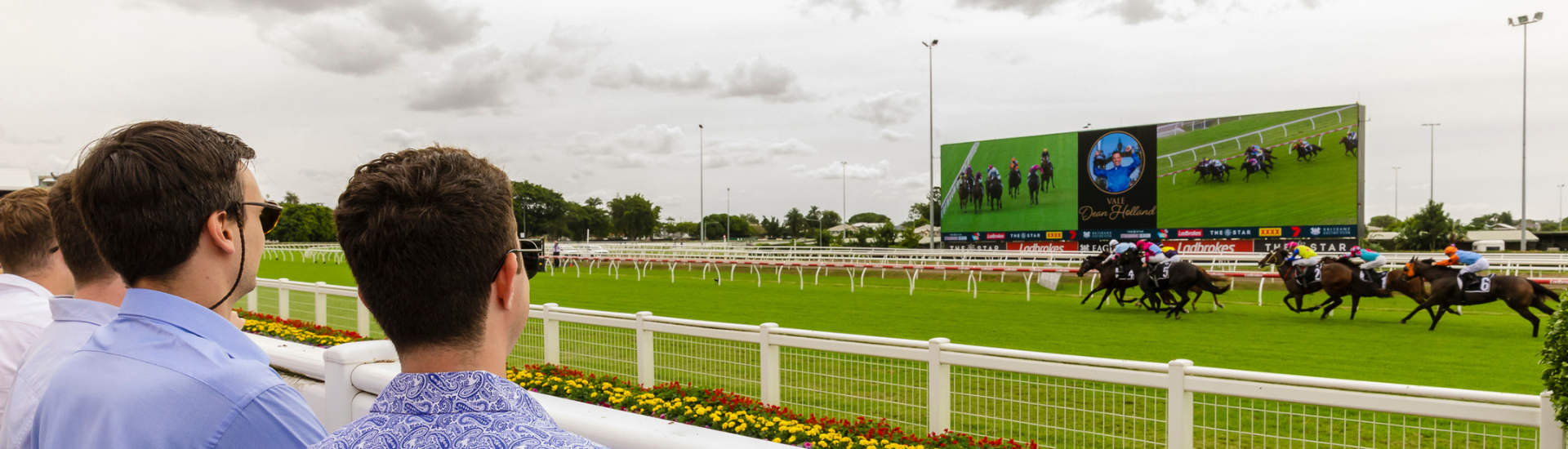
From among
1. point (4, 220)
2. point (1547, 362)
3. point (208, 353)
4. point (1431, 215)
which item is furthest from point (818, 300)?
point (1431, 215)

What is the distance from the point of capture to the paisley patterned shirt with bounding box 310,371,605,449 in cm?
76

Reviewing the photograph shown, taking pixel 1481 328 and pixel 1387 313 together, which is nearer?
pixel 1481 328

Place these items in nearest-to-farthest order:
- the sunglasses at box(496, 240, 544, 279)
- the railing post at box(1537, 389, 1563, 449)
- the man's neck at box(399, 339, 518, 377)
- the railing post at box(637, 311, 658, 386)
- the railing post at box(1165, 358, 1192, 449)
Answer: the man's neck at box(399, 339, 518, 377) < the sunglasses at box(496, 240, 544, 279) < the railing post at box(1537, 389, 1563, 449) < the railing post at box(1165, 358, 1192, 449) < the railing post at box(637, 311, 658, 386)

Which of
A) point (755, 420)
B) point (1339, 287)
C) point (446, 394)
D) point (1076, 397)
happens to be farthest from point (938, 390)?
point (1339, 287)

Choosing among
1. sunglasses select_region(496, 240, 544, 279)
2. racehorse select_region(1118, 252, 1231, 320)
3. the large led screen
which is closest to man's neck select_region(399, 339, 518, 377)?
sunglasses select_region(496, 240, 544, 279)

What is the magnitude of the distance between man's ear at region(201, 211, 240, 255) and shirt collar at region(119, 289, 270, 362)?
107mm

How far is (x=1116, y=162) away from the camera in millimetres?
24297

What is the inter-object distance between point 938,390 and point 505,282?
3.06m

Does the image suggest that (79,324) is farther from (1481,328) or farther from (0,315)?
(1481,328)

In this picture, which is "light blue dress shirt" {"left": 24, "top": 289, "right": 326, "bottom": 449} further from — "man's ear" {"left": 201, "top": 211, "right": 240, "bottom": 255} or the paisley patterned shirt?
the paisley patterned shirt

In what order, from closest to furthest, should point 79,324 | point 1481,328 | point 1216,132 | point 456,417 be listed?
1. point 456,417
2. point 79,324
3. point 1481,328
4. point 1216,132

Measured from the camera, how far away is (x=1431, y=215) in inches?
1741

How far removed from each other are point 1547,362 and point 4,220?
4.87m

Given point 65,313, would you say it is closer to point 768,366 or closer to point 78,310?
point 78,310
